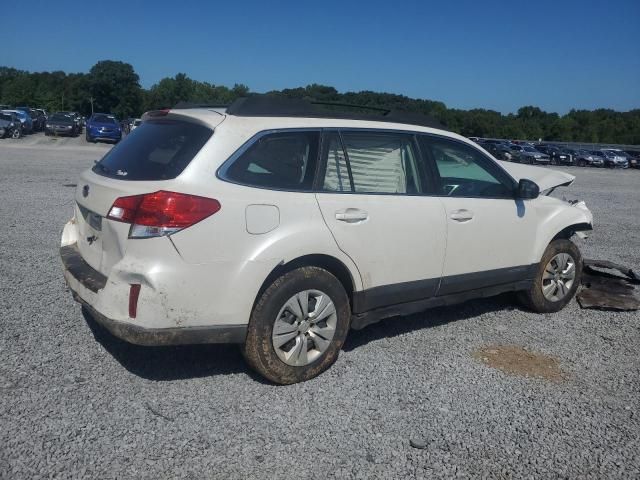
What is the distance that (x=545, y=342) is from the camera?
16.4ft

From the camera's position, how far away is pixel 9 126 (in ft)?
115

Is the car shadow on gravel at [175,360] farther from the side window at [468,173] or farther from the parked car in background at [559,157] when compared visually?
the parked car in background at [559,157]

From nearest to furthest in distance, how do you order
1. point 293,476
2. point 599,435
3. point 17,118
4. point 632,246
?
1. point 293,476
2. point 599,435
3. point 632,246
4. point 17,118

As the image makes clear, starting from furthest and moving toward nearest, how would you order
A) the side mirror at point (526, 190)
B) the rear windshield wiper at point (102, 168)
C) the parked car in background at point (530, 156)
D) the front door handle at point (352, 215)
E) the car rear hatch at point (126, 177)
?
1. the parked car in background at point (530, 156)
2. the side mirror at point (526, 190)
3. the rear windshield wiper at point (102, 168)
4. the front door handle at point (352, 215)
5. the car rear hatch at point (126, 177)

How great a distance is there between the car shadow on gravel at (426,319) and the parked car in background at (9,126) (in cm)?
3526

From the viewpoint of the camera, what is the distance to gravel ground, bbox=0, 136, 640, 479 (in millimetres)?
3072

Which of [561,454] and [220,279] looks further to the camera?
[220,279]

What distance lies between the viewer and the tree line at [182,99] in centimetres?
10412

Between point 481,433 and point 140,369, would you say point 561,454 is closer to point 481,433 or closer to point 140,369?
point 481,433

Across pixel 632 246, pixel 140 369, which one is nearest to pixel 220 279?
pixel 140 369

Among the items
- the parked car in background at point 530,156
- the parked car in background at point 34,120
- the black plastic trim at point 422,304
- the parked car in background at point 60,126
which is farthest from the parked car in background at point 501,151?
the black plastic trim at point 422,304

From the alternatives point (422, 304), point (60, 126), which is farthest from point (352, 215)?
point (60, 126)

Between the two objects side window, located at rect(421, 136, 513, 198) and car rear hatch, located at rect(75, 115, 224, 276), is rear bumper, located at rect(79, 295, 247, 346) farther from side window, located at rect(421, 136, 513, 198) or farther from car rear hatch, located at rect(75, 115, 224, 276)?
side window, located at rect(421, 136, 513, 198)

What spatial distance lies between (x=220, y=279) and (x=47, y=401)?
1215 mm
